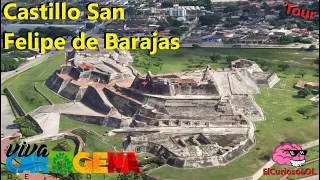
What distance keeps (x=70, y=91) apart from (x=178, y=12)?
58610mm

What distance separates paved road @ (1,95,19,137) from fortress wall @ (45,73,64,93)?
6.42 meters

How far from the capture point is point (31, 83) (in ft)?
244

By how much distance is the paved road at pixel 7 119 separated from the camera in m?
56.0

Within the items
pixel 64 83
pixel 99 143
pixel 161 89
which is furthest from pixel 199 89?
pixel 64 83

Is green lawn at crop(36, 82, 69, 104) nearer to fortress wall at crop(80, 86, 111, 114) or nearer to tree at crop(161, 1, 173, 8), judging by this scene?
fortress wall at crop(80, 86, 111, 114)

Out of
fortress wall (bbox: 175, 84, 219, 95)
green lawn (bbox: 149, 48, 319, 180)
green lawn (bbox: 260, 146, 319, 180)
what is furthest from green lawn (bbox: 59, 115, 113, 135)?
green lawn (bbox: 260, 146, 319, 180)

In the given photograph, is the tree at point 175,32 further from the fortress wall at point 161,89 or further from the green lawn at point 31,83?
the fortress wall at point 161,89

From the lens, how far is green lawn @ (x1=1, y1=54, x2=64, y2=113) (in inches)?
2586

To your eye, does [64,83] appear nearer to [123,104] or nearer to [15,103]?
[15,103]

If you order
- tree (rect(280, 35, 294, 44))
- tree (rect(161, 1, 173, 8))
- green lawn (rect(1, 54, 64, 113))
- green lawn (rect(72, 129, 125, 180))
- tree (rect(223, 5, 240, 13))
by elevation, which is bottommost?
green lawn (rect(1, 54, 64, 113))

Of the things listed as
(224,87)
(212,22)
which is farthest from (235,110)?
(212,22)

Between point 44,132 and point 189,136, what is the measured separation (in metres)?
16.1

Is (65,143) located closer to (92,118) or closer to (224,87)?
(92,118)

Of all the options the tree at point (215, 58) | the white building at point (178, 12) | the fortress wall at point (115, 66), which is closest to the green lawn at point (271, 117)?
the tree at point (215, 58)
